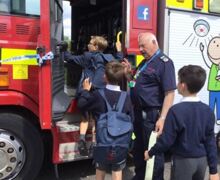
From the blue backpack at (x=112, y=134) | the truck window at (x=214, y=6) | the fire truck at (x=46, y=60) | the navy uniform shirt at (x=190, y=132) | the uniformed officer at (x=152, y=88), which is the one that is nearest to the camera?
the navy uniform shirt at (x=190, y=132)

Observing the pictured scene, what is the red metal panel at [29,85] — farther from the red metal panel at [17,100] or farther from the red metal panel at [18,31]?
the red metal panel at [18,31]

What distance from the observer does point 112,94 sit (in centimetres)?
346

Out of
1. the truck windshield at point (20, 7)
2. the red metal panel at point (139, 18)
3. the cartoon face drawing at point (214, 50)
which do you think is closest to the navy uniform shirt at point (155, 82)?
the red metal panel at point (139, 18)

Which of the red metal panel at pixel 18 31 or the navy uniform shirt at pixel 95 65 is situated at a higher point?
the red metal panel at pixel 18 31

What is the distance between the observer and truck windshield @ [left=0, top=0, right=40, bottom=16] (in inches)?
153

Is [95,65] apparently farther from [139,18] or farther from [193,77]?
[193,77]

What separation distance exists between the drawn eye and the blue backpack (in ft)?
6.32

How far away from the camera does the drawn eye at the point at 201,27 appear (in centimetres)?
493

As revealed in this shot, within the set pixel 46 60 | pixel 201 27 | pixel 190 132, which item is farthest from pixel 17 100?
pixel 201 27

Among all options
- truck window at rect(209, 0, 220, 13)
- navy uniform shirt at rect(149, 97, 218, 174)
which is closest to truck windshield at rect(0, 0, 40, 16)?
navy uniform shirt at rect(149, 97, 218, 174)

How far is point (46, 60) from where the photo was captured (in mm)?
3650

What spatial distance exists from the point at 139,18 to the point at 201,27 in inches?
Result: 34.6

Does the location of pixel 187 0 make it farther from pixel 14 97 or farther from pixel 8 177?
pixel 8 177

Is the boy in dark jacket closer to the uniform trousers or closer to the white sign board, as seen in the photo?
the uniform trousers
